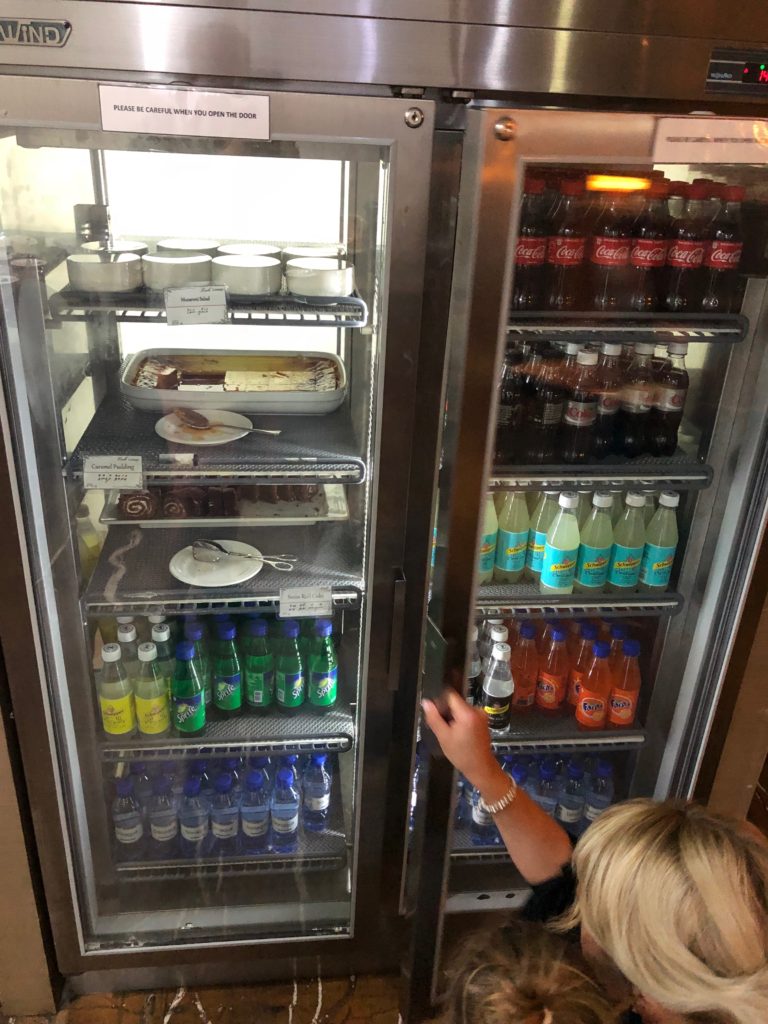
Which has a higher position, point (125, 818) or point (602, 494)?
point (602, 494)

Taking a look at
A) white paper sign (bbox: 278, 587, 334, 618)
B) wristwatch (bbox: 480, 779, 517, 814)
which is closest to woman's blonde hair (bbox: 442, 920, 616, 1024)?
wristwatch (bbox: 480, 779, 517, 814)

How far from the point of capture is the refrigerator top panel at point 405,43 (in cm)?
117

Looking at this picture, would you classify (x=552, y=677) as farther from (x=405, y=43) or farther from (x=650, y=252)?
(x=405, y=43)

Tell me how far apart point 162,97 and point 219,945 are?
1.74 meters

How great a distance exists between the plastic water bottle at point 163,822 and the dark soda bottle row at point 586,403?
116 cm

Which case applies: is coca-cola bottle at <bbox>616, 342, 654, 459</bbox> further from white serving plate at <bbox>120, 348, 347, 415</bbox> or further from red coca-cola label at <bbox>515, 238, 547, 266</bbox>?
white serving plate at <bbox>120, 348, 347, 415</bbox>

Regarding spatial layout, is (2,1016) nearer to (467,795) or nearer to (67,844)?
(67,844)

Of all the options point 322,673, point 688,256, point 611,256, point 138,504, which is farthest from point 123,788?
point 688,256

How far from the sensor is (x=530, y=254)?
1639mm

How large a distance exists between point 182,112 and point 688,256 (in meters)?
1.01

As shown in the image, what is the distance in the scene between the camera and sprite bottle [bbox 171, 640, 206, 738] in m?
1.88

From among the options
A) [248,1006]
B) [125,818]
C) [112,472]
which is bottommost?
[248,1006]

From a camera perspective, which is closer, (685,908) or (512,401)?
(685,908)

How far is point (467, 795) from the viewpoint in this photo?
86.8 inches
